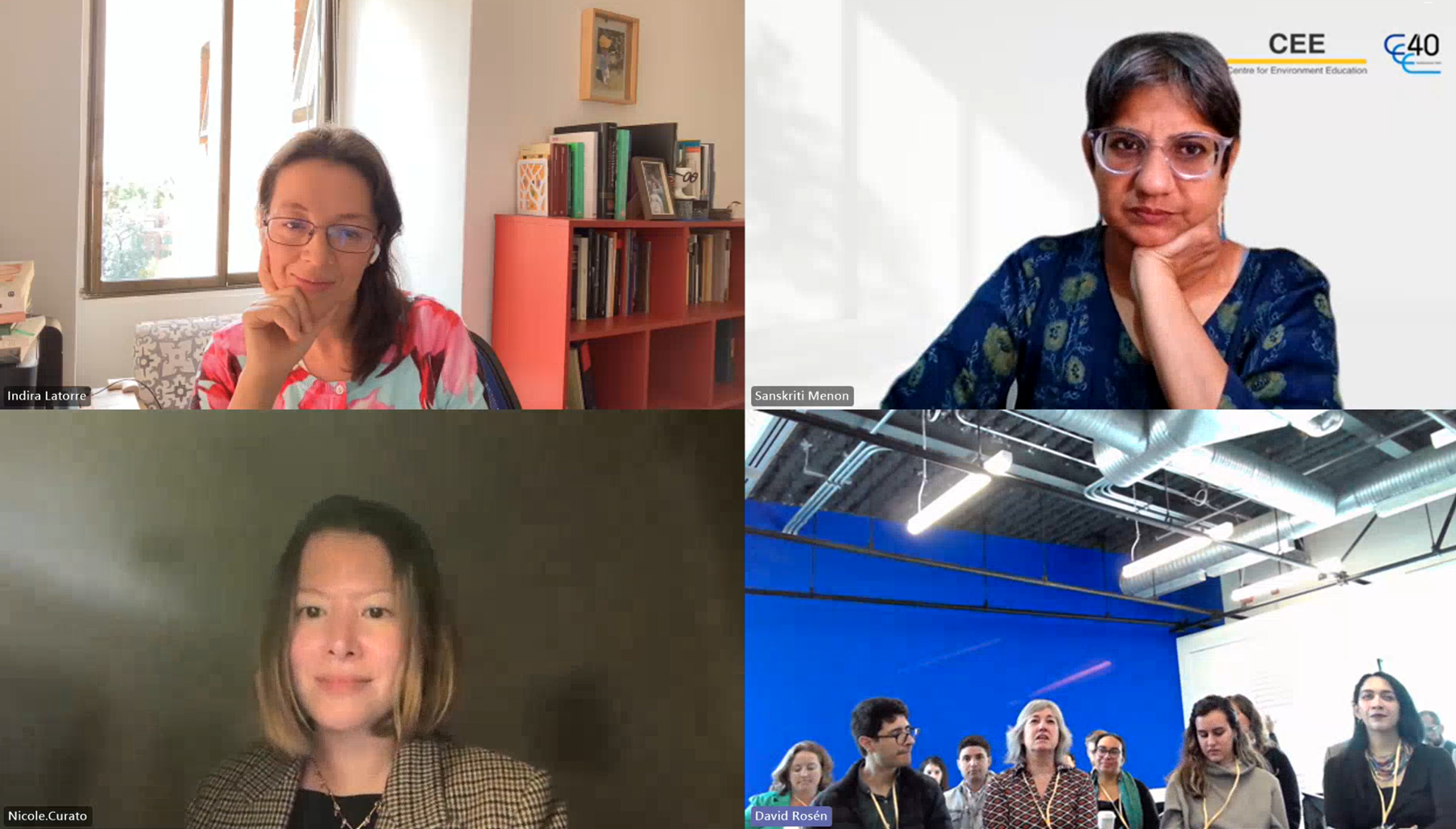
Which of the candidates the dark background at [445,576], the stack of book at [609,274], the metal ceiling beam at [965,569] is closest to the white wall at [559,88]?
the stack of book at [609,274]

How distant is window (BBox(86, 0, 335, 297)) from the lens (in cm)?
339

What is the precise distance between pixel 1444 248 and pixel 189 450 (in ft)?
6.94

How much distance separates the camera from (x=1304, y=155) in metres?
1.94

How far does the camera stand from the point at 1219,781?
1936mm

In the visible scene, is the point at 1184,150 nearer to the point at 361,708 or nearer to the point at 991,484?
the point at 991,484

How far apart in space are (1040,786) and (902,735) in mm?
233

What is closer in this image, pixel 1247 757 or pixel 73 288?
pixel 1247 757

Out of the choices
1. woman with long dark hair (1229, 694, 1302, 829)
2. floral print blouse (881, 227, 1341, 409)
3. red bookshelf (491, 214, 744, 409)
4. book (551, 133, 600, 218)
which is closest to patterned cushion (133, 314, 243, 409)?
red bookshelf (491, 214, 744, 409)

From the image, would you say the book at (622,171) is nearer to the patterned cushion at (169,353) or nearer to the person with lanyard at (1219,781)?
the patterned cushion at (169,353)

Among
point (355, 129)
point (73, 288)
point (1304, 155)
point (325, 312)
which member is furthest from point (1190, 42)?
point (73, 288)

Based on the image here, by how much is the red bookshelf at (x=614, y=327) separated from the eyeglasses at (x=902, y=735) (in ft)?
4.62

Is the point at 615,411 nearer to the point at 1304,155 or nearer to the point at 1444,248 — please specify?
the point at 1304,155

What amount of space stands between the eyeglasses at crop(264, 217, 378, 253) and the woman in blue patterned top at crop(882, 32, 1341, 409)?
1227mm

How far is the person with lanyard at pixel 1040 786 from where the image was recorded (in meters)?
1.94
